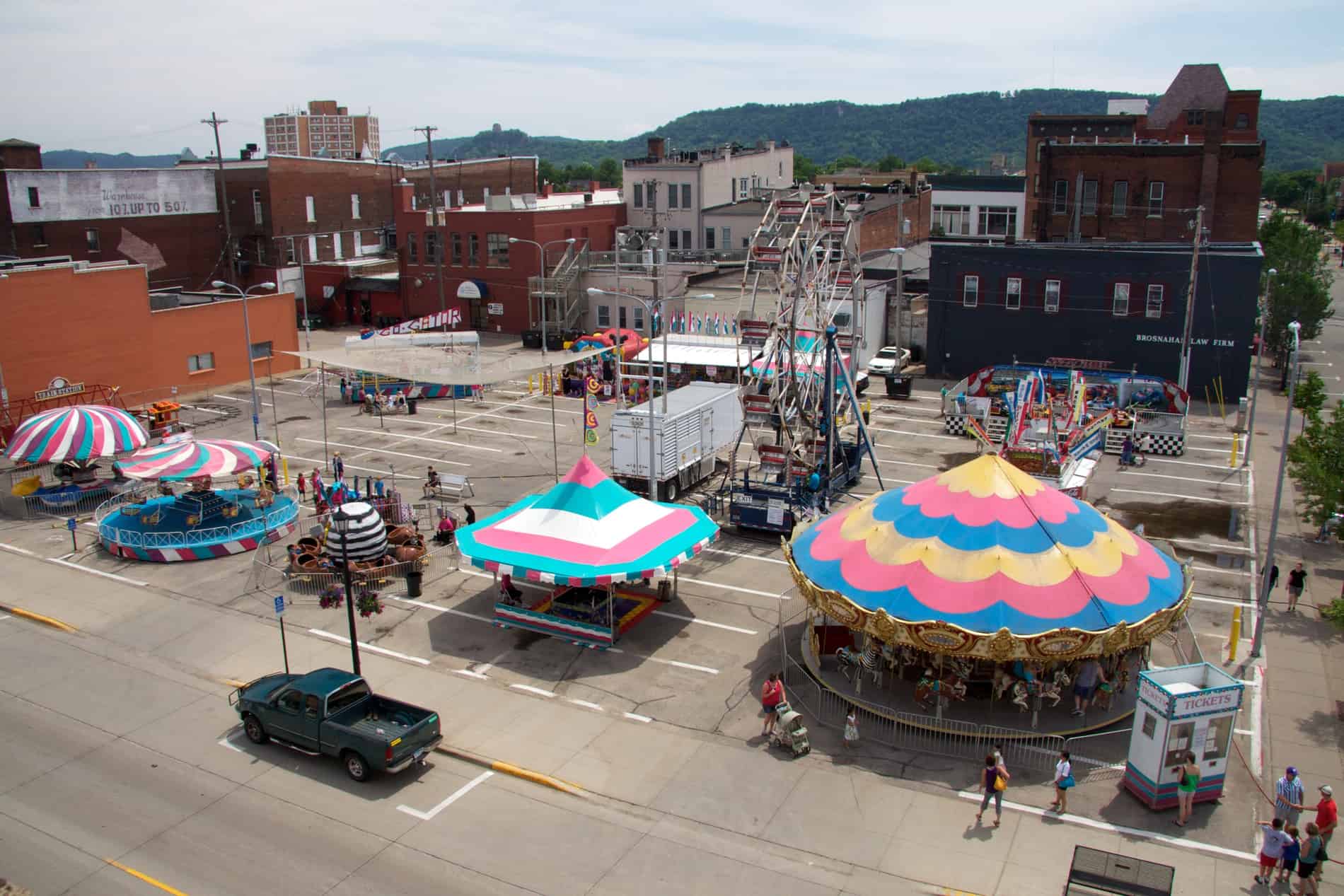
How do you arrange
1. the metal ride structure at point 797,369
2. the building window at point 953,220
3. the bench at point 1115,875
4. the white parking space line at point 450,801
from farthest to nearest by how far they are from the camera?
the building window at point 953,220
the metal ride structure at point 797,369
the white parking space line at point 450,801
the bench at point 1115,875

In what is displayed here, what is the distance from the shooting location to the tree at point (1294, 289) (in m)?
57.3

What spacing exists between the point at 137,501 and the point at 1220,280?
45740 millimetres

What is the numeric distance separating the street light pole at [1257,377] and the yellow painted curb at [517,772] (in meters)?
28.7

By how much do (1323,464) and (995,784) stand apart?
605 inches

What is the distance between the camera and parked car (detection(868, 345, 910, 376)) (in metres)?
55.2

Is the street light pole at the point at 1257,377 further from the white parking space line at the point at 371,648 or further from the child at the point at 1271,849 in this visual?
the white parking space line at the point at 371,648

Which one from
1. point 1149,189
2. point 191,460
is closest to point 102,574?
point 191,460

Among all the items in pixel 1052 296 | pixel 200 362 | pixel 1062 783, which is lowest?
pixel 1062 783

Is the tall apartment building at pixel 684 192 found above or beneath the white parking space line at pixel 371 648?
above

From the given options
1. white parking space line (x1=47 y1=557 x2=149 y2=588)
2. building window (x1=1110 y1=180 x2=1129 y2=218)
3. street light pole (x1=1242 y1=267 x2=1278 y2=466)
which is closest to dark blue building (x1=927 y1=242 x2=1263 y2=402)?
street light pole (x1=1242 y1=267 x2=1278 y2=466)

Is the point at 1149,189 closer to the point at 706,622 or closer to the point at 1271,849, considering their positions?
the point at 706,622

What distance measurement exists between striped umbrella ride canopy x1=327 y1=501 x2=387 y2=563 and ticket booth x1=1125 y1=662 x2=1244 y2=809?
19300mm

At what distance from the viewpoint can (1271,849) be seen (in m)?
15.8

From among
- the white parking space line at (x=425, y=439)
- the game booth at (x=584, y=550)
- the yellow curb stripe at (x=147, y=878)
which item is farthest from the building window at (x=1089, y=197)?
the yellow curb stripe at (x=147, y=878)
